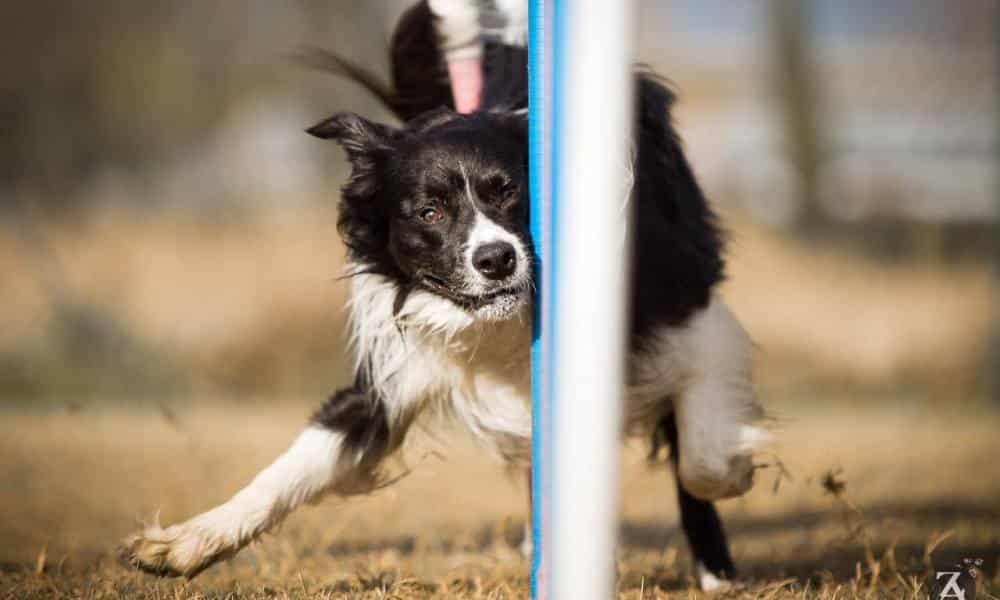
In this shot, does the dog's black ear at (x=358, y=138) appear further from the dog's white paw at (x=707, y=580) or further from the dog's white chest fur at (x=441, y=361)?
the dog's white paw at (x=707, y=580)

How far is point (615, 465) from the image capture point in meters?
2.08

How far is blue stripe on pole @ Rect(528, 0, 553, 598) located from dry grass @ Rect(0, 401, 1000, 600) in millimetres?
642

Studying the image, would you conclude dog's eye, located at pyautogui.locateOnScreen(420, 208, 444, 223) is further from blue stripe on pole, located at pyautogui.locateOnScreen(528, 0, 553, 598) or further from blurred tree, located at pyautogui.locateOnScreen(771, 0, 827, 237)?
blurred tree, located at pyautogui.locateOnScreen(771, 0, 827, 237)

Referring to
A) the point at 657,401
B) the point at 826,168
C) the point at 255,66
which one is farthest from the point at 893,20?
the point at 657,401

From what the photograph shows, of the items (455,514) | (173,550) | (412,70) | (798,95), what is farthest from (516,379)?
(798,95)

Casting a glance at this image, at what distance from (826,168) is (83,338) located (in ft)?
20.8

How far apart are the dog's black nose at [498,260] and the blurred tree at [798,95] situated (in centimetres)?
775

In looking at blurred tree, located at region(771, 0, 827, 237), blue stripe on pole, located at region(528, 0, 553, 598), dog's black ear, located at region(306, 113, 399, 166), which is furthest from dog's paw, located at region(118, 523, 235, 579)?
blurred tree, located at region(771, 0, 827, 237)

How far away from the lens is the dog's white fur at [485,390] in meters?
3.28

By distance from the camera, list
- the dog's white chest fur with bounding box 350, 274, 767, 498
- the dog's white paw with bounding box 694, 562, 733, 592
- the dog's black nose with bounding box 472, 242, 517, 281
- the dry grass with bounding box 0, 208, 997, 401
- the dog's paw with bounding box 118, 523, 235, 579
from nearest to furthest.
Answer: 1. the dog's black nose with bounding box 472, 242, 517, 281
2. the dog's paw with bounding box 118, 523, 235, 579
3. the dog's white chest fur with bounding box 350, 274, 767, 498
4. the dog's white paw with bounding box 694, 562, 733, 592
5. the dry grass with bounding box 0, 208, 997, 401

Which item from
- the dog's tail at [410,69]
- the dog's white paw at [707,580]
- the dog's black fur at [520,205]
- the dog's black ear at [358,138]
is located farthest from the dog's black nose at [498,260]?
the dog's white paw at [707,580]

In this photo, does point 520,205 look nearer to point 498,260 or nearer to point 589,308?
point 498,260

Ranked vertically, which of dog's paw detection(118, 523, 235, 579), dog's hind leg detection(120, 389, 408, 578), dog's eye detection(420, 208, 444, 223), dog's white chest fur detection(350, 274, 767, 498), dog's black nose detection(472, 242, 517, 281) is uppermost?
dog's eye detection(420, 208, 444, 223)

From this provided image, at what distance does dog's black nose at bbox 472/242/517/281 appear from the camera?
301 cm
